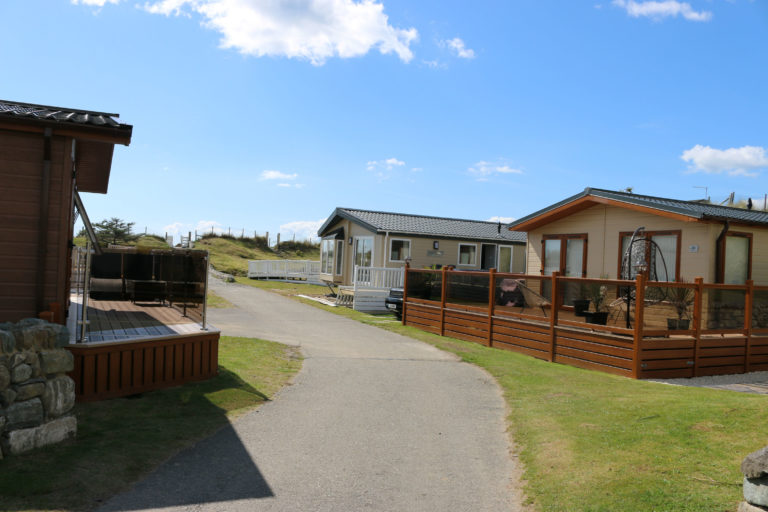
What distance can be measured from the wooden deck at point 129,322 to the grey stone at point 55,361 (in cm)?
138

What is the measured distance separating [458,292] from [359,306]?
6357 mm

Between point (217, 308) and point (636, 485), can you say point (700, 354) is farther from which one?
point (217, 308)

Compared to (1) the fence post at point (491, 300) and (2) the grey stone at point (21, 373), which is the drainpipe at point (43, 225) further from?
(1) the fence post at point (491, 300)

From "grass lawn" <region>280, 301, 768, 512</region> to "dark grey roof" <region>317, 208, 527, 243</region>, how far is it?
15123 mm

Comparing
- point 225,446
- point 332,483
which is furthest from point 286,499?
point 225,446

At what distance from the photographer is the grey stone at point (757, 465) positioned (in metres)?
3.11

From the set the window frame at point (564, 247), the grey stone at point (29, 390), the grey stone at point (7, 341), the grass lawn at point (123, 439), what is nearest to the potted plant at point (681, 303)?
the window frame at point (564, 247)

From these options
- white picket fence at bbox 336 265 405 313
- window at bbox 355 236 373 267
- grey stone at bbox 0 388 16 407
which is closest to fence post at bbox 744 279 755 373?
white picket fence at bbox 336 265 405 313

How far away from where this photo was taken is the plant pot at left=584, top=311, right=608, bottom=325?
966 centimetres

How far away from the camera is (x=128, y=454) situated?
4621 millimetres

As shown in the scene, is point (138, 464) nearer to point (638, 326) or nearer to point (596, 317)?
point (638, 326)

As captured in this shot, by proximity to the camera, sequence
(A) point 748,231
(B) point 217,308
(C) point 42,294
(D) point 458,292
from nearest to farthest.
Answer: (C) point 42,294
(A) point 748,231
(D) point 458,292
(B) point 217,308

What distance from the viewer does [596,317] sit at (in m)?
9.77

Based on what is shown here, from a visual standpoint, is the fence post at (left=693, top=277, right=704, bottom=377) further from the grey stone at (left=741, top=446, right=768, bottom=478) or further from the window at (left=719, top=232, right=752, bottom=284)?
the grey stone at (left=741, top=446, right=768, bottom=478)
